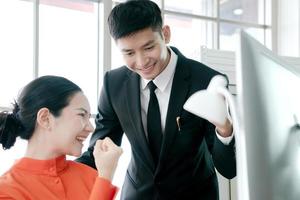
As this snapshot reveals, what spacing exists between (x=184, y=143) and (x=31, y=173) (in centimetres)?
47

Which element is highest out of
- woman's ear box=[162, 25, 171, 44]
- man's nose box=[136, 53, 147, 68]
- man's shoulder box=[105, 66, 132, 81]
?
woman's ear box=[162, 25, 171, 44]

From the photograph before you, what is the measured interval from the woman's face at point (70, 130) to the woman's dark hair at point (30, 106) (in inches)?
1.0

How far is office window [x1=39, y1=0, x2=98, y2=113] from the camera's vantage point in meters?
3.18

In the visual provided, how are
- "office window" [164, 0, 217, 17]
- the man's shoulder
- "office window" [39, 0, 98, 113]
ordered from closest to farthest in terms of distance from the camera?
1. the man's shoulder
2. "office window" [39, 0, 98, 113]
3. "office window" [164, 0, 217, 17]

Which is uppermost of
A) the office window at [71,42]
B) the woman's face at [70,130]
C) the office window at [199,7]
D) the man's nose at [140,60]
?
the office window at [199,7]

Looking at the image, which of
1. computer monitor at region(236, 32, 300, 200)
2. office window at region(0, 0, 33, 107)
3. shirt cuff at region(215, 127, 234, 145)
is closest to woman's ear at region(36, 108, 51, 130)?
shirt cuff at region(215, 127, 234, 145)

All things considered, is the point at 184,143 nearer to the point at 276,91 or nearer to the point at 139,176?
the point at 139,176

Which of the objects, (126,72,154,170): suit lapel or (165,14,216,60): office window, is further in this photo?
(165,14,216,60): office window

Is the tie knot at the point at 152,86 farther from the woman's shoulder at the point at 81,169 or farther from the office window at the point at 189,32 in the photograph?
the office window at the point at 189,32

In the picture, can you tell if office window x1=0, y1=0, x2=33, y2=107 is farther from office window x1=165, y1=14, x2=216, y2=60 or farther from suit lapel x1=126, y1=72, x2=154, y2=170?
suit lapel x1=126, y1=72, x2=154, y2=170

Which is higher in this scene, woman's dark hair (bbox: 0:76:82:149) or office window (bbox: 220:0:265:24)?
office window (bbox: 220:0:265:24)

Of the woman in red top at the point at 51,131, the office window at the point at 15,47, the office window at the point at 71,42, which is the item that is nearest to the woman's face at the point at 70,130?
the woman in red top at the point at 51,131

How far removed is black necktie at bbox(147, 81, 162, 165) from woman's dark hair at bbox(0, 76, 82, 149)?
10.2 inches

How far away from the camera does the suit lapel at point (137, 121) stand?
5.02 ft
